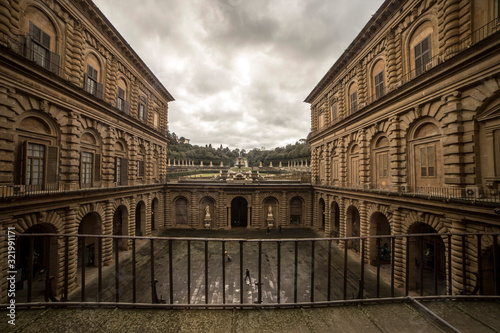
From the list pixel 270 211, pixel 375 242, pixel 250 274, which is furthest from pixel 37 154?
pixel 375 242

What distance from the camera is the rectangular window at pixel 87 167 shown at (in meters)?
16.4

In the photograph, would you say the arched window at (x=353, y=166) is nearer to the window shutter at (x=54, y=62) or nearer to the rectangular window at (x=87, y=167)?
the rectangular window at (x=87, y=167)

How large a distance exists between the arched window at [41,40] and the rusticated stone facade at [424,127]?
20246 mm

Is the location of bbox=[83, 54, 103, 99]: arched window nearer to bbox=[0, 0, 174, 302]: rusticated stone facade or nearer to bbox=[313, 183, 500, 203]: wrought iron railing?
bbox=[0, 0, 174, 302]: rusticated stone facade

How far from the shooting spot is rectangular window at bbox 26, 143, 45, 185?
1239 centimetres

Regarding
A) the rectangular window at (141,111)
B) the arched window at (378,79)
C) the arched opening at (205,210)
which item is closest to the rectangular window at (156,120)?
the rectangular window at (141,111)

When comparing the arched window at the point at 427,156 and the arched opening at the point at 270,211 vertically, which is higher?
the arched window at the point at 427,156

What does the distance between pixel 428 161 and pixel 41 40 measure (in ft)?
81.7

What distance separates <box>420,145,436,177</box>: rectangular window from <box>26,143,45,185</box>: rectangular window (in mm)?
23796

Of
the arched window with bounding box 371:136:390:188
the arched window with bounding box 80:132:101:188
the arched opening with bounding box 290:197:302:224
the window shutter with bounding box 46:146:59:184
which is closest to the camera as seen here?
the window shutter with bounding box 46:146:59:184

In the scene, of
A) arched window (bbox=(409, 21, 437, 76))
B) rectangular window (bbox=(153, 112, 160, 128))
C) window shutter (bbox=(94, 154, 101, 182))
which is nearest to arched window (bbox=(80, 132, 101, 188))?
window shutter (bbox=(94, 154, 101, 182))

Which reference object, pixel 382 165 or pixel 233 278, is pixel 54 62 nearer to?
pixel 233 278

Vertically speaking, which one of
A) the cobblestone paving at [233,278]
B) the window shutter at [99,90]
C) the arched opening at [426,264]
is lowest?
the cobblestone paving at [233,278]

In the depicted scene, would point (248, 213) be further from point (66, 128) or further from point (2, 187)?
point (2, 187)
